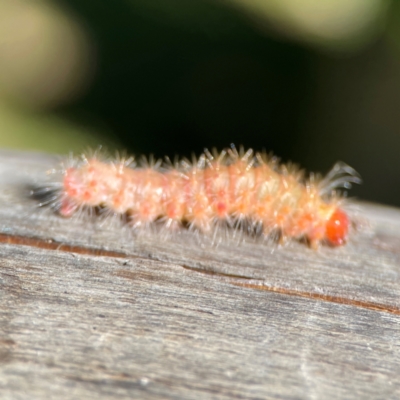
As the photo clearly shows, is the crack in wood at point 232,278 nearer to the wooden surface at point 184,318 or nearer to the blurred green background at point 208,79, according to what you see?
the wooden surface at point 184,318

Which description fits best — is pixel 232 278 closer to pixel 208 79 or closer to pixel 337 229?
pixel 337 229

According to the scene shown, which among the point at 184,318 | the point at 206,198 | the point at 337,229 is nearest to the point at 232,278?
Answer: the point at 184,318

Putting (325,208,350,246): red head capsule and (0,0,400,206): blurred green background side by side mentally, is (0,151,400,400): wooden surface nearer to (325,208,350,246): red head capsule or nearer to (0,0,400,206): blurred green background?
(325,208,350,246): red head capsule

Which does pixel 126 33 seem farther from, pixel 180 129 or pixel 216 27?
pixel 180 129

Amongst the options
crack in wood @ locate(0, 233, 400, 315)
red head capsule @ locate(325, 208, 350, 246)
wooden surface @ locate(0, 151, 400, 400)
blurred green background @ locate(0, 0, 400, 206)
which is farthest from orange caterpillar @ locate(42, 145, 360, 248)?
blurred green background @ locate(0, 0, 400, 206)

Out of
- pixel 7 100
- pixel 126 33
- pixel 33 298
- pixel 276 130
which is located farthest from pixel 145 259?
pixel 126 33

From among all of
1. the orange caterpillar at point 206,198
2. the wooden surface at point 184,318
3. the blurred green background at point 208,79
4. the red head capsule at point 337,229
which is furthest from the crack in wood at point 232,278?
the blurred green background at point 208,79
